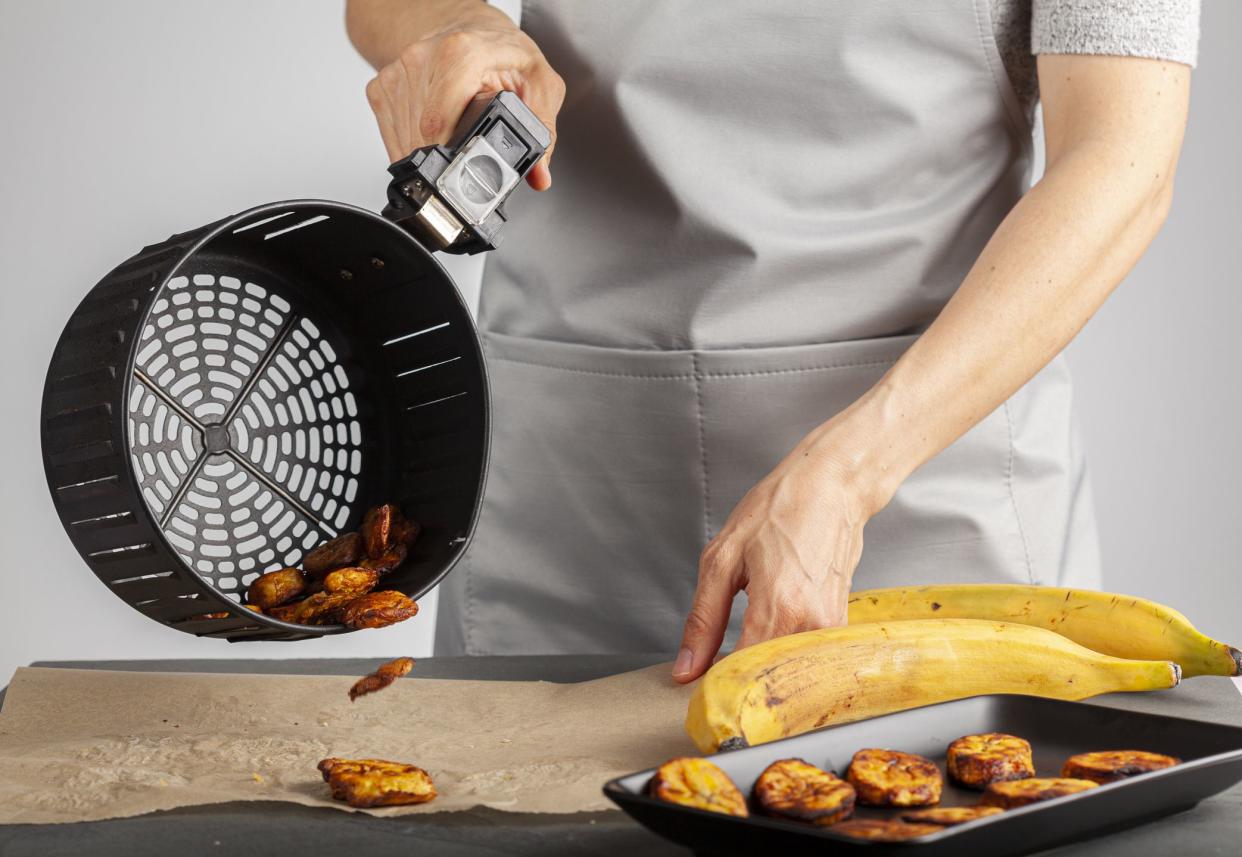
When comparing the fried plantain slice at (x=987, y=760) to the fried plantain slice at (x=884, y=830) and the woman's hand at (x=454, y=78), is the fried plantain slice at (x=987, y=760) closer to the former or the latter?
the fried plantain slice at (x=884, y=830)

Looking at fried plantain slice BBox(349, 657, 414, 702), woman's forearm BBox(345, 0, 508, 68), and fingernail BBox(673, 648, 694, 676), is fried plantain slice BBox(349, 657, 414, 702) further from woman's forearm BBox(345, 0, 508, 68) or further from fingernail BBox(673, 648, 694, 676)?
woman's forearm BBox(345, 0, 508, 68)

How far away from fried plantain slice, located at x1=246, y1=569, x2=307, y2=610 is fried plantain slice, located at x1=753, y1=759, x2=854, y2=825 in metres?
0.45

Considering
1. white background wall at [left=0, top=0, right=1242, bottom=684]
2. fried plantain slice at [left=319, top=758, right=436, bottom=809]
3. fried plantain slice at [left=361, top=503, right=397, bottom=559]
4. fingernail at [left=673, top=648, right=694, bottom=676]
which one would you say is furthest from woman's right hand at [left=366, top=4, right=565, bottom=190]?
white background wall at [left=0, top=0, right=1242, bottom=684]

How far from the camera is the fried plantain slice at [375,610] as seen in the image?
0.97 meters

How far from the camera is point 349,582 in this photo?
1014mm

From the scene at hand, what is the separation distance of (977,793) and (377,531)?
542 millimetres

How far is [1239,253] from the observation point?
2.51m

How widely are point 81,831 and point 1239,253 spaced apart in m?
2.37

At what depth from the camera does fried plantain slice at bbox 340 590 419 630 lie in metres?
0.97

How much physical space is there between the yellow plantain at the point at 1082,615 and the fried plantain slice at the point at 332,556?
1.51 feet

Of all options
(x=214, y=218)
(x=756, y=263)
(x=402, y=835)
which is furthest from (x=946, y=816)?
(x=214, y=218)

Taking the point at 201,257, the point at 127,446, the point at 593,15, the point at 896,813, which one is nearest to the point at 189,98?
the point at 593,15

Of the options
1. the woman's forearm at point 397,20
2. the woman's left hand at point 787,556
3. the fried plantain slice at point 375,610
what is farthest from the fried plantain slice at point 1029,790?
the woman's forearm at point 397,20

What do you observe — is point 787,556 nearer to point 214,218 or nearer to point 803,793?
point 803,793
